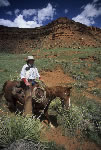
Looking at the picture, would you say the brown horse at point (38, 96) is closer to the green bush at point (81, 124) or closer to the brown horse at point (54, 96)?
the brown horse at point (54, 96)

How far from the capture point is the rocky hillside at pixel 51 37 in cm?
4651

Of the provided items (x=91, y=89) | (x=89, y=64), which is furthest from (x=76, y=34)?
(x=91, y=89)

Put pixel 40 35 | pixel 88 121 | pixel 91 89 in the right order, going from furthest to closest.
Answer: pixel 40 35 < pixel 91 89 < pixel 88 121

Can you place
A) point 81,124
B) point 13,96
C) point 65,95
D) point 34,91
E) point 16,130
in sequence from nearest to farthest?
1. point 16,130
2. point 65,95
3. point 34,91
4. point 81,124
5. point 13,96

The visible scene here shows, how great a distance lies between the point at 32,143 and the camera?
3.48m

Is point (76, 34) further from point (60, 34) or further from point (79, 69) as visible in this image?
point (79, 69)

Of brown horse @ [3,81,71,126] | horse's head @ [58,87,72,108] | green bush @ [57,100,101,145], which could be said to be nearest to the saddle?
brown horse @ [3,81,71,126]

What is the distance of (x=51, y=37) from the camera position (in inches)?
1999

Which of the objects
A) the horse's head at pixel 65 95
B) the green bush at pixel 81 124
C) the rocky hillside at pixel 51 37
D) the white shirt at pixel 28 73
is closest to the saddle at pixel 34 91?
the white shirt at pixel 28 73

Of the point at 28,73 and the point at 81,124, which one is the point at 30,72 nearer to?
the point at 28,73

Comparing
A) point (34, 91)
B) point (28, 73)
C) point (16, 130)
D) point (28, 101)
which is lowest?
point (16, 130)

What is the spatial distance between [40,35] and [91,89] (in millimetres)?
49844

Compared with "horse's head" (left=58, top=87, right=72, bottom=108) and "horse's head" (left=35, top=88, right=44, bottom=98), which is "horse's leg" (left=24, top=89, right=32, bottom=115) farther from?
"horse's head" (left=58, top=87, right=72, bottom=108)

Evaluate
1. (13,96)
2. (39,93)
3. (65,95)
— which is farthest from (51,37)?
(65,95)
